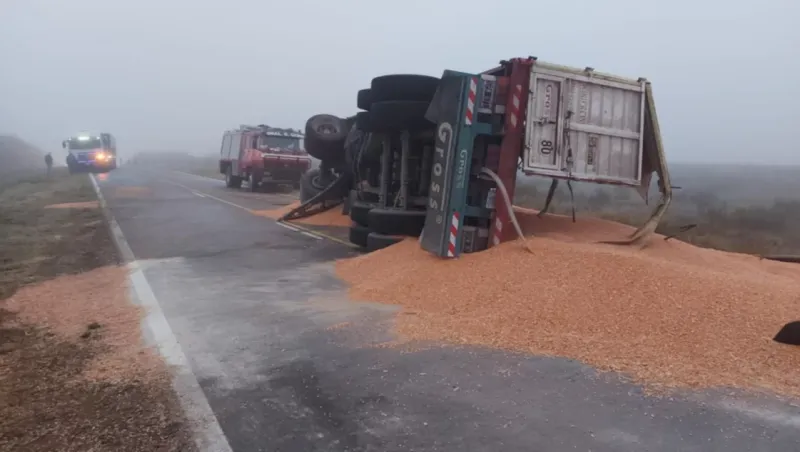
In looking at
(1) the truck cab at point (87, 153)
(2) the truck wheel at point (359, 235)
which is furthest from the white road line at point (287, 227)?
(1) the truck cab at point (87, 153)

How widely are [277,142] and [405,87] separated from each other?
1928 cm

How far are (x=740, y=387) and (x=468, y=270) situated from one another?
3.63 metres

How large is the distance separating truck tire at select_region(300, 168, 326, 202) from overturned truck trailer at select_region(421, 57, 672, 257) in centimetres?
907

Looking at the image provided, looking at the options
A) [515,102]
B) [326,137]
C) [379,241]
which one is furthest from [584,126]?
[326,137]

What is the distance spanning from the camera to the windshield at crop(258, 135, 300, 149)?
28703 millimetres

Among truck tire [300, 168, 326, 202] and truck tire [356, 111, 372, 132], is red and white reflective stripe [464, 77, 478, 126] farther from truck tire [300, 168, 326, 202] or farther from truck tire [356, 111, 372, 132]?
truck tire [300, 168, 326, 202]

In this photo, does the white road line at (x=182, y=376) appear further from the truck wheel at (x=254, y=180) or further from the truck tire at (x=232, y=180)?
the truck tire at (x=232, y=180)

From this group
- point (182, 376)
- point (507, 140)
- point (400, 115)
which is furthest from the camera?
point (400, 115)

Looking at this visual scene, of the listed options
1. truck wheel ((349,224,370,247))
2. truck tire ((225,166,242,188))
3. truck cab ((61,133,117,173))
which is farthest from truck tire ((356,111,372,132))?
truck cab ((61,133,117,173))

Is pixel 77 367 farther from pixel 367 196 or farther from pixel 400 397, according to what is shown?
pixel 367 196

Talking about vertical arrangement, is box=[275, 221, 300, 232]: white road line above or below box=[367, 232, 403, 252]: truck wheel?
below

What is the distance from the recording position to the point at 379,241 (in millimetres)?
10359

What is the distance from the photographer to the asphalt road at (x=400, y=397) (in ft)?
→ 12.0

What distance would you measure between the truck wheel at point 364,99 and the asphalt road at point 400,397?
518 cm
